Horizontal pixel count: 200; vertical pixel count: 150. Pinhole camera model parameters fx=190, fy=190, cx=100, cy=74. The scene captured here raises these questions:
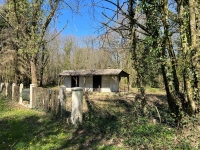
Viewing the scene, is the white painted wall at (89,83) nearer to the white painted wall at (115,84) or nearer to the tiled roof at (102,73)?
the tiled roof at (102,73)

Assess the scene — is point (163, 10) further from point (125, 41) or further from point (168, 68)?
point (125, 41)

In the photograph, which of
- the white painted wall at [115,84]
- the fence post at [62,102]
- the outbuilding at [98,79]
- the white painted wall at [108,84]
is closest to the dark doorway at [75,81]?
the outbuilding at [98,79]

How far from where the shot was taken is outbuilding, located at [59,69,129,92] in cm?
2569

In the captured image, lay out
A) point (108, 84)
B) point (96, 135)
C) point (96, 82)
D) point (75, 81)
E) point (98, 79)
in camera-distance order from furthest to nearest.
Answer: point (75, 81) < point (96, 82) < point (98, 79) < point (108, 84) < point (96, 135)

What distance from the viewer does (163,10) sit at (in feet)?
17.2

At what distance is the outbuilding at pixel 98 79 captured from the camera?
25.7 meters

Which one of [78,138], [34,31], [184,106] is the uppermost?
[34,31]

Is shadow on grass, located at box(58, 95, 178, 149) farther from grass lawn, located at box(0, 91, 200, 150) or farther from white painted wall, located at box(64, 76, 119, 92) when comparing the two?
white painted wall, located at box(64, 76, 119, 92)

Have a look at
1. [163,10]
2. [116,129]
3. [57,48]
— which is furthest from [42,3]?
[57,48]

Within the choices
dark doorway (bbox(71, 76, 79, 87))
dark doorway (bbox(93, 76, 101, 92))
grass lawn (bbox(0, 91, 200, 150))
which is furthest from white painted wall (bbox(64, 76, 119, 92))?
grass lawn (bbox(0, 91, 200, 150))

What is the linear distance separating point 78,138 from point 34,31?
33.4 feet

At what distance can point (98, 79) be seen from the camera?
89.7ft

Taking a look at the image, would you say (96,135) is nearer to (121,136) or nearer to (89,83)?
(121,136)

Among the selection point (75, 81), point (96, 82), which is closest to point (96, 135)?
point (96, 82)
